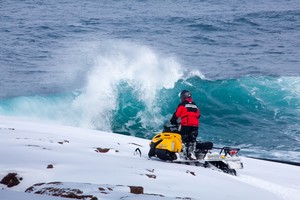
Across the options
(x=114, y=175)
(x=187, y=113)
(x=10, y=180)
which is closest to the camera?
(x=10, y=180)

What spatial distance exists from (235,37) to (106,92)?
43.8ft

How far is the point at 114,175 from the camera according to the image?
6.37 metres

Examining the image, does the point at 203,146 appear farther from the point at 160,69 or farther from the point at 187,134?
the point at 160,69

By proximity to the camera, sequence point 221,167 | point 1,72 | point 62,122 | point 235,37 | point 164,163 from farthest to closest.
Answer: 1. point 235,37
2. point 1,72
3. point 62,122
4. point 221,167
5. point 164,163

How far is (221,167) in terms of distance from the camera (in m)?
8.75

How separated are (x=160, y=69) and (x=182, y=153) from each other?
14358 mm

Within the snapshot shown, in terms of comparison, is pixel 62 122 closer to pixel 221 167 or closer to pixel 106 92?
pixel 106 92

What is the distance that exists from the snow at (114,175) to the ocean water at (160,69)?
561 cm

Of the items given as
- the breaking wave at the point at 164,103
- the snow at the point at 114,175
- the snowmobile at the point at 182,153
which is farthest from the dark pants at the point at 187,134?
the breaking wave at the point at 164,103

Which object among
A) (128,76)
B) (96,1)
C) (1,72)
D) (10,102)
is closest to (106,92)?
(128,76)

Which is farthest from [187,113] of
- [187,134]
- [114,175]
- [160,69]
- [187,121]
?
[160,69]

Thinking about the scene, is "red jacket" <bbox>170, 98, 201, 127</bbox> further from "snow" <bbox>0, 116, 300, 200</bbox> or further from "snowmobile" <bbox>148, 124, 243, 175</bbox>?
"snow" <bbox>0, 116, 300, 200</bbox>

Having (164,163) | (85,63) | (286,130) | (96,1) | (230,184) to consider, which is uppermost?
(96,1)

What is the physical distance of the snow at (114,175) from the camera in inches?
216
